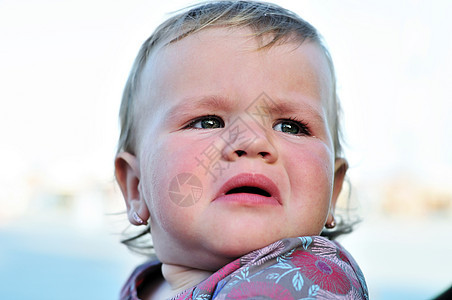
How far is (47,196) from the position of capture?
342 cm

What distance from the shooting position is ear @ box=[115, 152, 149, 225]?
0.87 metres

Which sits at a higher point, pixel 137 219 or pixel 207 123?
pixel 207 123

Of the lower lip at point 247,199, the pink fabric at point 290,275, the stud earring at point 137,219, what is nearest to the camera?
the pink fabric at point 290,275

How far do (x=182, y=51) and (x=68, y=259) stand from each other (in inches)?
88.2

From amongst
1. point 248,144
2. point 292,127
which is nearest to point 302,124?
point 292,127

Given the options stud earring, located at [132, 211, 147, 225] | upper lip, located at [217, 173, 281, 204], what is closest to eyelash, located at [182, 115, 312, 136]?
upper lip, located at [217, 173, 281, 204]

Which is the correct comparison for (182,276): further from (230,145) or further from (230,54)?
(230,54)

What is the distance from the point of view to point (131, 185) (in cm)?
92

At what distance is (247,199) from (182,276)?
0.23 meters

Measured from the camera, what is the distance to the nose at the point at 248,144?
66 centimetres

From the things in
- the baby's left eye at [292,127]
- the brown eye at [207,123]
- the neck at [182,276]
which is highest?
the brown eye at [207,123]

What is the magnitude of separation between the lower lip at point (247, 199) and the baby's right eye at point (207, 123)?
0.13 metres

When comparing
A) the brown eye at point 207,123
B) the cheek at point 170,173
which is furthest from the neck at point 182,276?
the brown eye at point 207,123

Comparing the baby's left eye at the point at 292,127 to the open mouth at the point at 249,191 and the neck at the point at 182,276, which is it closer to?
the open mouth at the point at 249,191
